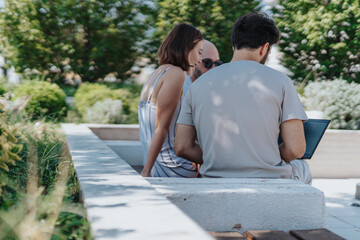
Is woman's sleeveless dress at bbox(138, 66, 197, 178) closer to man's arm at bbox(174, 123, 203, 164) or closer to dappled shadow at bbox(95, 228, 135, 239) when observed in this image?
man's arm at bbox(174, 123, 203, 164)

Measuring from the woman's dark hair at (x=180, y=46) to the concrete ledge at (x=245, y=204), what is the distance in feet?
3.55

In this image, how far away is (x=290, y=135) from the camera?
244 cm

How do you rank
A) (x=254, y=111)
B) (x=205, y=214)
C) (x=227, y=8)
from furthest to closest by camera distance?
(x=227, y=8)
(x=254, y=111)
(x=205, y=214)

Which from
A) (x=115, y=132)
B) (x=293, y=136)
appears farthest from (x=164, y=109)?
(x=115, y=132)

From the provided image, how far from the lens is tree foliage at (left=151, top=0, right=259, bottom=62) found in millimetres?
17828

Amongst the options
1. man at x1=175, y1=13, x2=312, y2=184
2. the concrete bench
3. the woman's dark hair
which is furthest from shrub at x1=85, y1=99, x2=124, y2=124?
the concrete bench

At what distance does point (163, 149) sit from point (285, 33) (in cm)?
1668

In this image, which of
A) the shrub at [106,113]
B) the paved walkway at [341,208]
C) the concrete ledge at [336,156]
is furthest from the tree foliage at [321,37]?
the paved walkway at [341,208]

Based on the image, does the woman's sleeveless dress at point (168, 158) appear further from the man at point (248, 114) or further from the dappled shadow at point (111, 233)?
the dappled shadow at point (111, 233)

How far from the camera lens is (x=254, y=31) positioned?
262cm

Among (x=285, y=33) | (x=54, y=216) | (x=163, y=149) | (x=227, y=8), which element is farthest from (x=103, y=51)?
(x=54, y=216)

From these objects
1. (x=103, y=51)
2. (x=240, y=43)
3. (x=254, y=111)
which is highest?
(x=240, y=43)

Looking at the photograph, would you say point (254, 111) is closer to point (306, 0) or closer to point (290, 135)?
point (290, 135)

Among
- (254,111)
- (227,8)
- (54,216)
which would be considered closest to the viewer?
(54,216)
